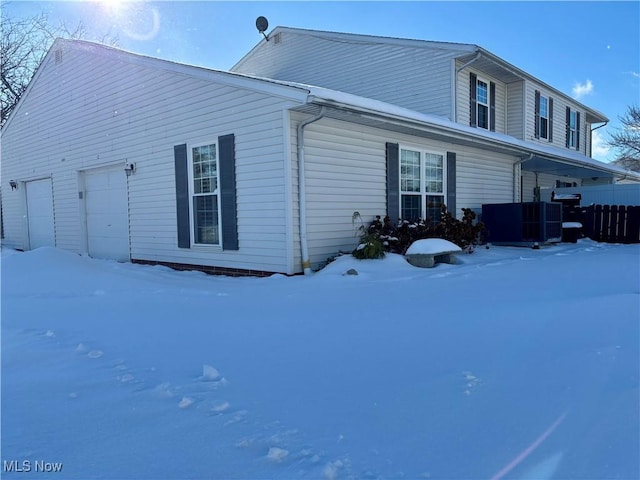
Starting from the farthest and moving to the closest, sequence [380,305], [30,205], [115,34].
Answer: [115,34] < [30,205] < [380,305]

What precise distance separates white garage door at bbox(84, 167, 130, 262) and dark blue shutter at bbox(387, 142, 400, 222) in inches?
228

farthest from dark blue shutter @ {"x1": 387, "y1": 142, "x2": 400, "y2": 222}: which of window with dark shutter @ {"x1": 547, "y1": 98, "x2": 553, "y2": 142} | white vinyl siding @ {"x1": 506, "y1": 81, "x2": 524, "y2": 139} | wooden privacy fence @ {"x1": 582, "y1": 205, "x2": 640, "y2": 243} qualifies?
window with dark shutter @ {"x1": 547, "y1": 98, "x2": 553, "y2": 142}

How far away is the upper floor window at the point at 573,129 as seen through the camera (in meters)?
17.0

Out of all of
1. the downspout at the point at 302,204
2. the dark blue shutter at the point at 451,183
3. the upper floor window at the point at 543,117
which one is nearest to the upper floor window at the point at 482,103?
the upper floor window at the point at 543,117

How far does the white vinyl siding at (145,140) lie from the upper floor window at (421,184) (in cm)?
302

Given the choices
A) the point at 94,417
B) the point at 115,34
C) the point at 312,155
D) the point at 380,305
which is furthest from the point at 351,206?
the point at 115,34

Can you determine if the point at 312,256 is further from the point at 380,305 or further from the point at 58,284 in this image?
the point at 58,284

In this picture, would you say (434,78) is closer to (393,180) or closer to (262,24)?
(393,180)

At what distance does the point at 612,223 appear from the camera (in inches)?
459

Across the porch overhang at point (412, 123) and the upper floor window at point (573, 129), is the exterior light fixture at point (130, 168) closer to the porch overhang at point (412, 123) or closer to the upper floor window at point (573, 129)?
the porch overhang at point (412, 123)

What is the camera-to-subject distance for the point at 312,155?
705cm

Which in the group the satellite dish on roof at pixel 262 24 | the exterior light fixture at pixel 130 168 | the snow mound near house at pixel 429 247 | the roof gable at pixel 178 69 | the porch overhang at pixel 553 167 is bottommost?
the snow mound near house at pixel 429 247

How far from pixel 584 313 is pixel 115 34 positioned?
28.2 meters

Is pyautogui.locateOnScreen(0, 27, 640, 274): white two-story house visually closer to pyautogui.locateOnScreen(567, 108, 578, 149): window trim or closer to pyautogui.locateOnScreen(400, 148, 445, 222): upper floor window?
pyautogui.locateOnScreen(400, 148, 445, 222): upper floor window
